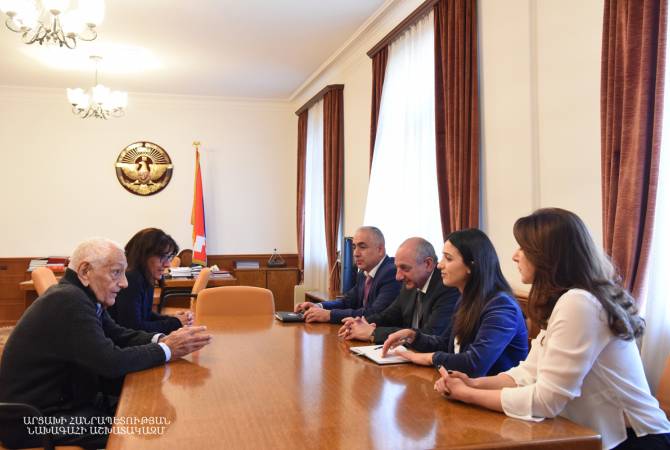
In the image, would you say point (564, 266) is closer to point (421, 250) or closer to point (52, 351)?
point (421, 250)

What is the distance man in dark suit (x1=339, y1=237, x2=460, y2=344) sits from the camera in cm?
277

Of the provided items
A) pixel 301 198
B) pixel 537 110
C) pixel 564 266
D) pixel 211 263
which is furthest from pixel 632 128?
pixel 211 263

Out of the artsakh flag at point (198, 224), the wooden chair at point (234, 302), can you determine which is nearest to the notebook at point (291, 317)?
the wooden chair at point (234, 302)

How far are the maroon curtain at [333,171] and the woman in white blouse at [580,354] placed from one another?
4913 mm

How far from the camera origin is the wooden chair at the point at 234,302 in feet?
12.5

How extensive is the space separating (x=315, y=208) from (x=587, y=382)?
648 centimetres

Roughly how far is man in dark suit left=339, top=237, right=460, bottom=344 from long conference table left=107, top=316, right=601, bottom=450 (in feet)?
1.06

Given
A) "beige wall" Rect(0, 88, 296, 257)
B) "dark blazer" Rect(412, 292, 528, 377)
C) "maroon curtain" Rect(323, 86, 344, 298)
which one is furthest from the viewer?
"beige wall" Rect(0, 88, 296, 257)

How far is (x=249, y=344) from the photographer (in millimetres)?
2723

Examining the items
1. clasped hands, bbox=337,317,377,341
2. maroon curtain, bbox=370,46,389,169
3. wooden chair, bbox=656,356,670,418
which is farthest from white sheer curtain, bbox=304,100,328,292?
wooden chair, bbox=656,356,670,418

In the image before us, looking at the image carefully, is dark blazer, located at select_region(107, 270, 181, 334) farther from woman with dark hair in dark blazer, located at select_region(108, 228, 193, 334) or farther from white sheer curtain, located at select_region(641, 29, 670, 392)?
white sheer curtain, located at select_region(641, 29, 670, 392)

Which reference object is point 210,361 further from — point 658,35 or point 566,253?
point 658,35

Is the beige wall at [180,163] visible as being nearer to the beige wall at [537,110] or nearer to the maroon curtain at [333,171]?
the maroon curtain at [333,171]

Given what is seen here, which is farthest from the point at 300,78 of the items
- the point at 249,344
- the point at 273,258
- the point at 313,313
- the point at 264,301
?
the point at 249,344
